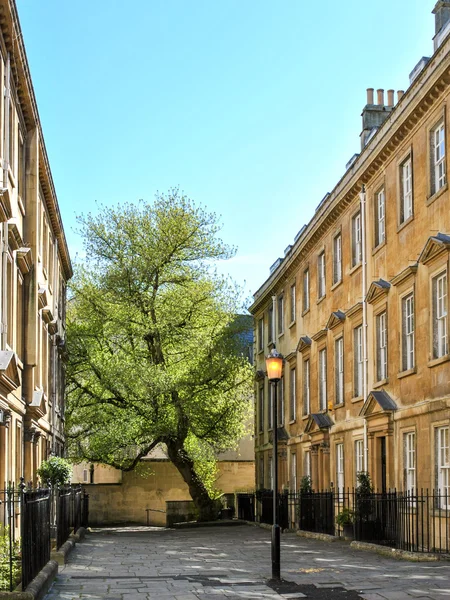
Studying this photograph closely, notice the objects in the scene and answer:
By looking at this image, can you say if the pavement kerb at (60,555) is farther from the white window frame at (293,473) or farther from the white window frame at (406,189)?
the white window frame at (293,473)

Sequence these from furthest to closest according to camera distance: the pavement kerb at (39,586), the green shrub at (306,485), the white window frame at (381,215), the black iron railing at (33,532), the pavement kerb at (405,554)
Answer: the green shrub at (306,485) → the white window frame at (381,215) → the pavement kerb at (405,554) → the black iron railing at (33,532) → the pavement kerb at (39,586)

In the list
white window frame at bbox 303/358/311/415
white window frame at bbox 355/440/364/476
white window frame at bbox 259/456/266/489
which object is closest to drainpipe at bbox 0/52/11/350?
white window frame at bbox 355/440/364/476

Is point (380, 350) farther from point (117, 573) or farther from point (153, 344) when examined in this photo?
point (153, 344)

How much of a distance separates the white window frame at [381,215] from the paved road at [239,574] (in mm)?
7396

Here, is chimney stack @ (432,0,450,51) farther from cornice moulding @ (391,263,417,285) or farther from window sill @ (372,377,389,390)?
window sill @ (372,377,389,390)

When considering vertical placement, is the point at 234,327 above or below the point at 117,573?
above

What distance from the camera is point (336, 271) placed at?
91.0ft

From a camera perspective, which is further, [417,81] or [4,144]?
[417,81]

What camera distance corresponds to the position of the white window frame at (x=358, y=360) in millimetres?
24809

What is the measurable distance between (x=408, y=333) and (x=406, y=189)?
3276 millimetres

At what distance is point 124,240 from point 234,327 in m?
5.30

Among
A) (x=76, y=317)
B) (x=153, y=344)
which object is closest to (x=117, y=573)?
(x=153, y=344)

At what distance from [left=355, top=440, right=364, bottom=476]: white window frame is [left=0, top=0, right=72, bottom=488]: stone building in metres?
8.22

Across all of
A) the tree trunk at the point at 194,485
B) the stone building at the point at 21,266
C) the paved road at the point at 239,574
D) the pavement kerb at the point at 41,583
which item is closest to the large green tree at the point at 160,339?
the tree trunk at the point at 194,485
